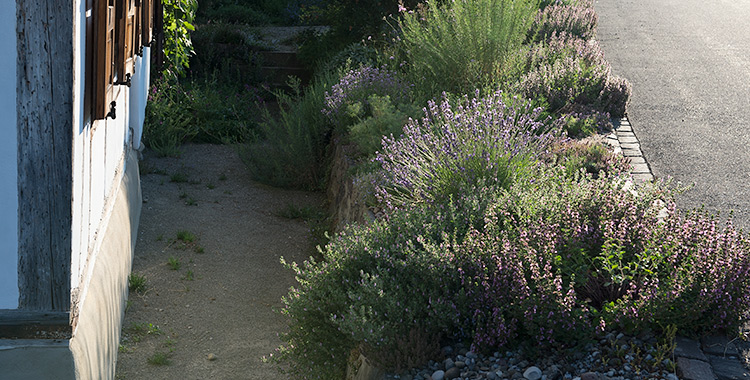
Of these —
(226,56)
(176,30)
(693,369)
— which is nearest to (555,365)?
(693,369)

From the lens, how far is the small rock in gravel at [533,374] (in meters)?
2.74

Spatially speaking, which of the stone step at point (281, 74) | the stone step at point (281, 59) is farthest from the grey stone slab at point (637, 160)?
the stone step at point (281, 59)

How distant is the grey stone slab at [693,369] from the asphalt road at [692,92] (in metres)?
2.34

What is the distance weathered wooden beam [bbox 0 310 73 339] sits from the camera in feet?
9.48

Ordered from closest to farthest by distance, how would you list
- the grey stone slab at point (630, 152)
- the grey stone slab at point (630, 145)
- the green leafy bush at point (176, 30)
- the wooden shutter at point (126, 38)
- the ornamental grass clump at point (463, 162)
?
1. the wooden shutter at point (126, 38)
2. the ornamental grass clump at point (463, 162)
3. the grey stone slab at point (630, 152)
4. the grey stone slab at point (630, 145)
5. the green leafy bush at point (176, 30)

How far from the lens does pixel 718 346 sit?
2.93 m

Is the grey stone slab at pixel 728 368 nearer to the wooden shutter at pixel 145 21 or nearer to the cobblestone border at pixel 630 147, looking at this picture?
the cobblestone border at pixel 630 147

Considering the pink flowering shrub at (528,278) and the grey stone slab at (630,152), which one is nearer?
the pink flowering shrub at (528,278)

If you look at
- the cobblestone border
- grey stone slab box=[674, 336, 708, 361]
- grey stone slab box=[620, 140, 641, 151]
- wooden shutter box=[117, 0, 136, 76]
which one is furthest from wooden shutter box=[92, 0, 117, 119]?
grey stone slab box=[620, 140, 641, 151]

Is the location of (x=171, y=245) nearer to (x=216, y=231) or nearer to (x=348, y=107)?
(x=216, y=231)

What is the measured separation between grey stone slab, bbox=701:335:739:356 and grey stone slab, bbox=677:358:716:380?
0.53 feet

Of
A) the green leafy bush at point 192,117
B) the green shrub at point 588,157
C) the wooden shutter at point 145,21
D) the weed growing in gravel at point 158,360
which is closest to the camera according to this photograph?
the weed growing in gravel at point 158,360

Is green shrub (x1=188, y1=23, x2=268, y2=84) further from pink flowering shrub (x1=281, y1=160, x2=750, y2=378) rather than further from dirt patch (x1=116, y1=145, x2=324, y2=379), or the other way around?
pink flowering shrub (x1=281, y1=160, x2=750, y2=378)

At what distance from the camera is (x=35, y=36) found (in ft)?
8.33
